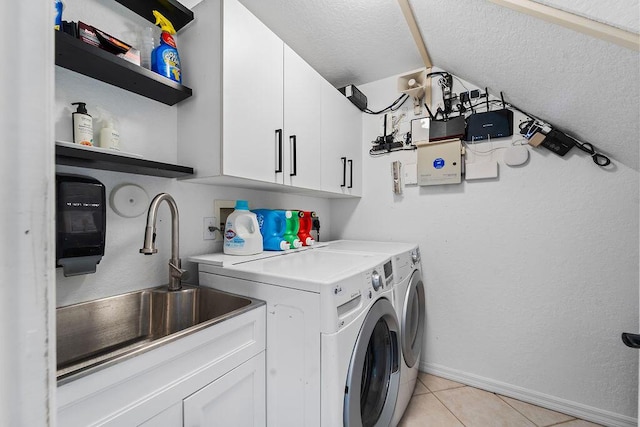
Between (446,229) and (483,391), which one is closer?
(483,391)

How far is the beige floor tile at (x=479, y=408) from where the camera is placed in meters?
1.58

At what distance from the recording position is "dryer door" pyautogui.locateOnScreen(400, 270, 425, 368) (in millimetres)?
1464

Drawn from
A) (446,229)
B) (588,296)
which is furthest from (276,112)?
(588,296)

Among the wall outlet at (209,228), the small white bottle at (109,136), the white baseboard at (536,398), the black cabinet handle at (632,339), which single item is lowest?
the white baseboard at (536,398)

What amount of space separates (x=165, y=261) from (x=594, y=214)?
8.22 feet

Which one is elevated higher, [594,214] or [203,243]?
[594,214]

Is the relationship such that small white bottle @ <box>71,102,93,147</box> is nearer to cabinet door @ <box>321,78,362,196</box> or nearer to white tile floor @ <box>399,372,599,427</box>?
cabinet door @ <box>321,78,362,196</box>

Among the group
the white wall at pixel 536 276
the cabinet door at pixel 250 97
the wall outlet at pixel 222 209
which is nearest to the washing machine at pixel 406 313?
the white wall at pixel 536 276

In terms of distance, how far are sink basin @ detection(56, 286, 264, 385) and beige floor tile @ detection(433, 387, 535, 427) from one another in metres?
1.60

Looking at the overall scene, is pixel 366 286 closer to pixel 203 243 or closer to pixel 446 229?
pixel 203 243

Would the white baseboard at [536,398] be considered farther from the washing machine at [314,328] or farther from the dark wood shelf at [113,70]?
the dark wood shelf at [113,70]

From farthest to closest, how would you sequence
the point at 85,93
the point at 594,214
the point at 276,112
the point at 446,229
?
the point at 446,229, the point at 594,214, the point at 276,112, the point at 85,93

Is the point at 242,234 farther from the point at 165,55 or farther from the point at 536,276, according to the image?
the point at 536,276

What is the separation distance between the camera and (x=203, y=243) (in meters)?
1.48
